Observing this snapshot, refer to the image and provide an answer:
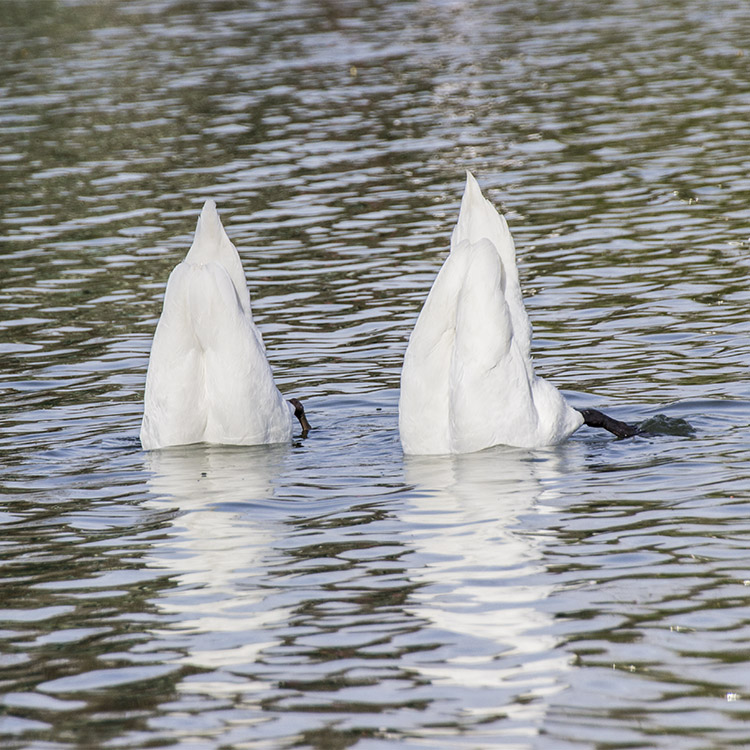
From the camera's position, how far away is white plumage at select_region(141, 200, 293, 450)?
8.22m

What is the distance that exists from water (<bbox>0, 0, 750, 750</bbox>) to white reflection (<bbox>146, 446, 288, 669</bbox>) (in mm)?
21

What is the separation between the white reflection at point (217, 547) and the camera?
5.74 m

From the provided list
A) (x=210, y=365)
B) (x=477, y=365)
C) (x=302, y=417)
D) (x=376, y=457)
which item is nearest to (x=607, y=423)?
(x=477, y=365)

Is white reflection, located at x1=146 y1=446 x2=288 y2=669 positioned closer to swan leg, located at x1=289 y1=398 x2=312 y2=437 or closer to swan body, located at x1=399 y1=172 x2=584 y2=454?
swan leg, located at x1=289 y1=398 x2=312 y2=437

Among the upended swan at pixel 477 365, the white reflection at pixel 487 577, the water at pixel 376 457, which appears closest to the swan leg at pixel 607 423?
the upended swan at pixel 477 365

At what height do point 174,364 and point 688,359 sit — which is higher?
point 174,364

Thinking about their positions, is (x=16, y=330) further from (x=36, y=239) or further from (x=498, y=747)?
(x=498, y=747)

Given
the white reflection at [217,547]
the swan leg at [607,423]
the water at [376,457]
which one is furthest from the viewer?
the swan leg at [607,423]

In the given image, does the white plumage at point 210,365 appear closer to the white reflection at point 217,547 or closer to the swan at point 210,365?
the swan at point 210,365

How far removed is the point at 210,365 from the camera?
27.4 ft

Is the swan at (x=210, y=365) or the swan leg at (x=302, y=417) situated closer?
the swan at (x=210, y=365)

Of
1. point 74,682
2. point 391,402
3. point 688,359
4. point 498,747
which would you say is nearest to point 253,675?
point 74,682

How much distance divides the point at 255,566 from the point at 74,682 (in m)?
1.29

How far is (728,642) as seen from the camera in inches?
212
